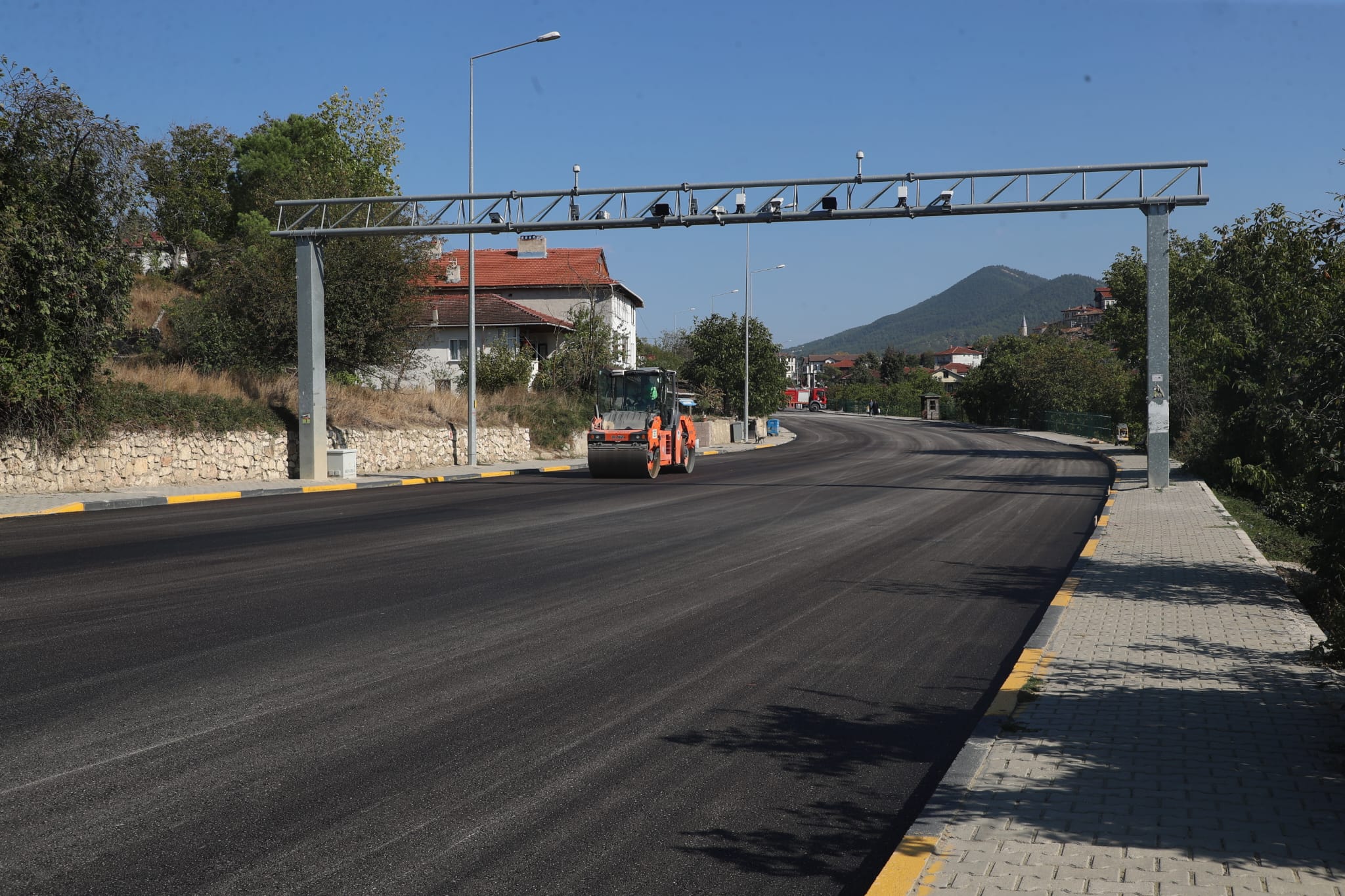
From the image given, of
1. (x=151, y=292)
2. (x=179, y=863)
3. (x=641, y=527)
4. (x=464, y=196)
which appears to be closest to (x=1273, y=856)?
(x=179, y=863)

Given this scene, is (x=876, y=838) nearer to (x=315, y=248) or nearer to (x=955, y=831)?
(x=955, y=831)

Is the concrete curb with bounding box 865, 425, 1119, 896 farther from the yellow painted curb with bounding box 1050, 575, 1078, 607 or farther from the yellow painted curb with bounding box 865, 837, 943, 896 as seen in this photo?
the yellow painted curb with bounding box 1050, 575, 1078, 607

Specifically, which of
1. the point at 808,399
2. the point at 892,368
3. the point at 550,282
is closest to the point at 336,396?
the point at 550,282

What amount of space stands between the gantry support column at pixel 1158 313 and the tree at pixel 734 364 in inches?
1710

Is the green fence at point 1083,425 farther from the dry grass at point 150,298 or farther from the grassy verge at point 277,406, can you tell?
the dry grass at point 150,298

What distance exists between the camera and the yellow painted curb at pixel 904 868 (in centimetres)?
398

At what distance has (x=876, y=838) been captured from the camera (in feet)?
15.3

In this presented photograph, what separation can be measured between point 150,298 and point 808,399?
13663 cm

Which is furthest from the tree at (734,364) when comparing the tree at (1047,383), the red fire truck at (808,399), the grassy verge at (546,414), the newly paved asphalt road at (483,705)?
the red fire truck at (808,399)

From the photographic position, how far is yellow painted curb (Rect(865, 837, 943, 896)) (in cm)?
398

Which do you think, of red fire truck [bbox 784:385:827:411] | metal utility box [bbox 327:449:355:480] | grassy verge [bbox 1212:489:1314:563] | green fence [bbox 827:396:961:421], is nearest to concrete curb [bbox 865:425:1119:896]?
grassy verge [bbox 1212:489:1314:563]

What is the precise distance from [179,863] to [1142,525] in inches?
619

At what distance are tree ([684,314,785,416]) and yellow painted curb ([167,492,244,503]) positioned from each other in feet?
154

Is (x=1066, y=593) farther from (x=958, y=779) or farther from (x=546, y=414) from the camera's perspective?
(x=546, y=414)
